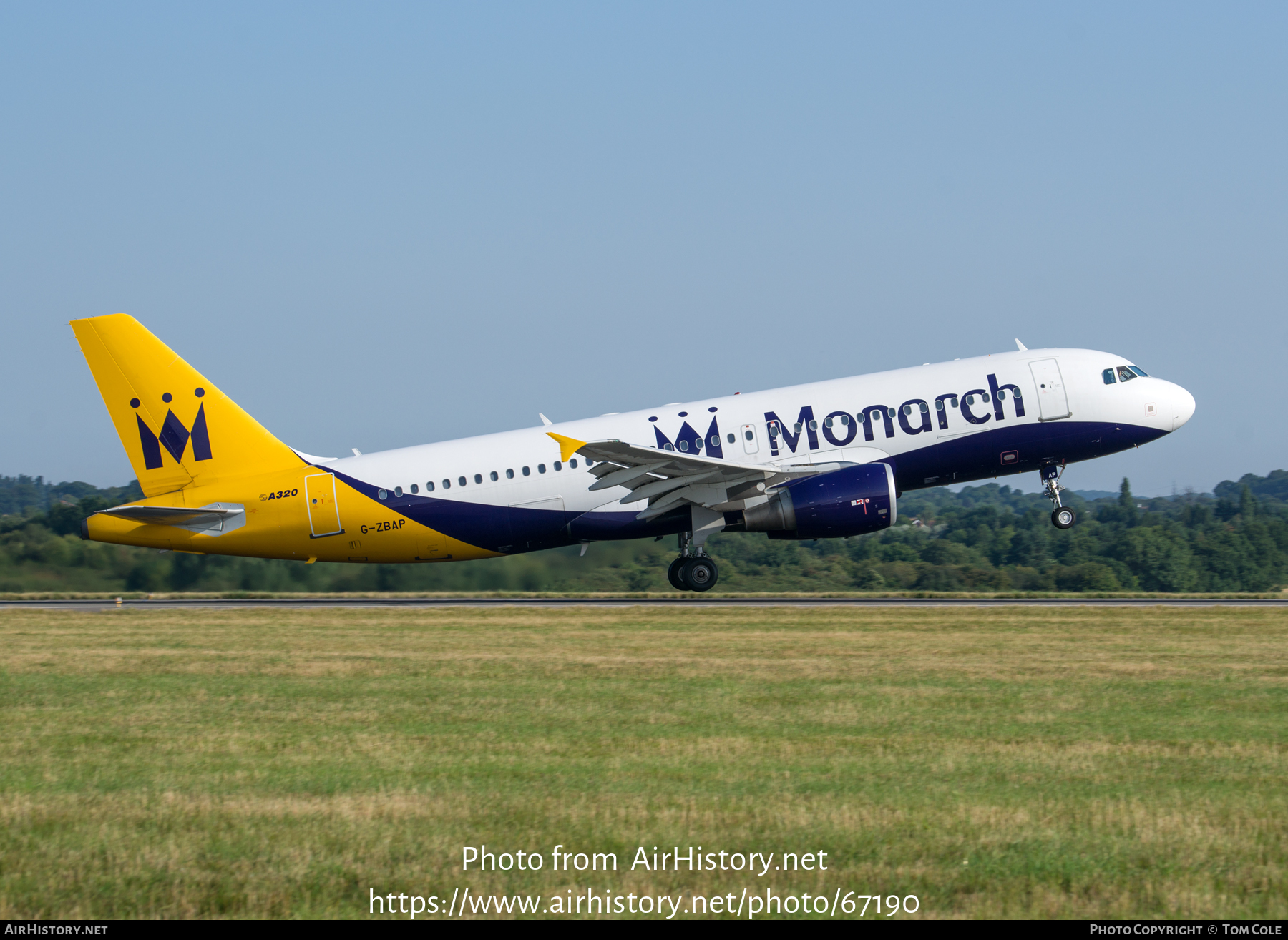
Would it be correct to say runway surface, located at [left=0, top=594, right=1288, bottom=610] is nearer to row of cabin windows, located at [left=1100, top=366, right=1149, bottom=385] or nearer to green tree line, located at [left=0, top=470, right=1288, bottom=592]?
green tree line, located at [left=0, top=470, right=1288, bottom=592]

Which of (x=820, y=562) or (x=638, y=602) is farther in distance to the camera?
(x=820, y=562)

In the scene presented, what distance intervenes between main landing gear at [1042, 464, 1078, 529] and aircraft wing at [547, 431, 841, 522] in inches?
215

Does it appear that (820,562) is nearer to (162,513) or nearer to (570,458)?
(570,458)

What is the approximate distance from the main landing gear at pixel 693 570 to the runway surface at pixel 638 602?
16.7 inches

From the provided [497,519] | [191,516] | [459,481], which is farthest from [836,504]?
[191,516]

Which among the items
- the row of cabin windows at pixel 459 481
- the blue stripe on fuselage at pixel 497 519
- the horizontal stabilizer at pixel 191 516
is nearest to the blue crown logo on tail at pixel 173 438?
the horizontal stabilizer at pixel 191 516

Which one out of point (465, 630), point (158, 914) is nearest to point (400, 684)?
point (465, 630)

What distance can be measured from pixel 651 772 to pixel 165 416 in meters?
21.4

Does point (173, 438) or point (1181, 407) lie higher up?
point (173, 438)

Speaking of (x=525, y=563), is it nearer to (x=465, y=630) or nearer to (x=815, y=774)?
(x=465, y=630)

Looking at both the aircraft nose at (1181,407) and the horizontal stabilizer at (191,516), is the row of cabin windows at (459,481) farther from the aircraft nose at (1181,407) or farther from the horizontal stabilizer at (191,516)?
the aircraft nose at (1181,407)

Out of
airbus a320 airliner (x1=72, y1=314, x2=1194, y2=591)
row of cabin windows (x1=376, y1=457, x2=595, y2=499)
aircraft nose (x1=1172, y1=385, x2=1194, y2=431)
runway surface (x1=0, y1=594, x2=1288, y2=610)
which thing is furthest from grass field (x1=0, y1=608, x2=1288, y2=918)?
aircraft nose (x1=1172, y1=385, x2=1194, y2=431)

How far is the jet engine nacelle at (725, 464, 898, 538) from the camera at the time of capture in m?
25.9

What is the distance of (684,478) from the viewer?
2652 cm
